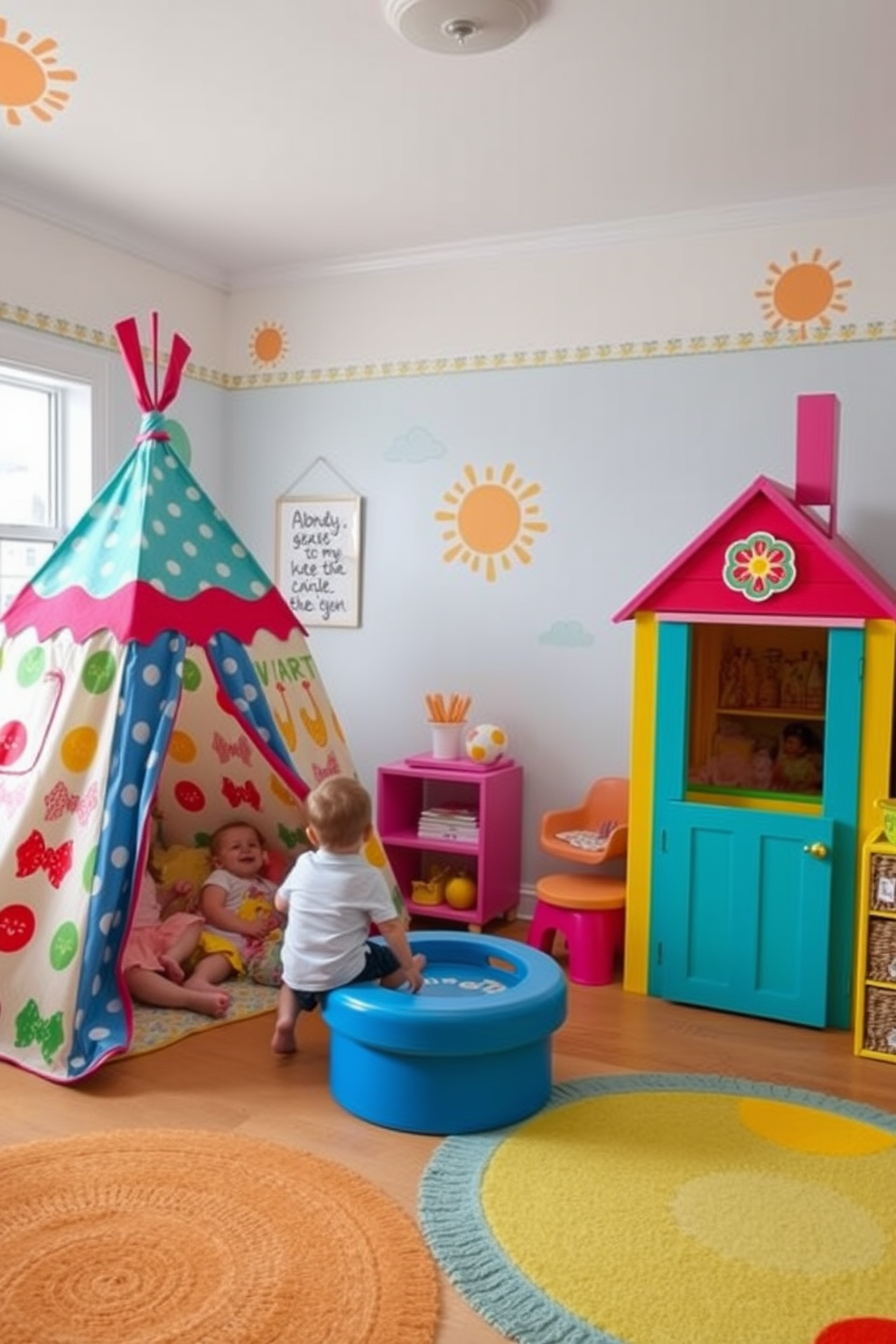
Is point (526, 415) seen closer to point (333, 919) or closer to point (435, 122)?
point (435, 122)

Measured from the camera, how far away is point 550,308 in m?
4.50

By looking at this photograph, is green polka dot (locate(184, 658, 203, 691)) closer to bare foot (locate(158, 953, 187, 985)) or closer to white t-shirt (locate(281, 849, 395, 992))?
bare foot (locate(158, 953, 187, 985))

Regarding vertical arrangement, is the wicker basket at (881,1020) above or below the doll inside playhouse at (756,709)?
below

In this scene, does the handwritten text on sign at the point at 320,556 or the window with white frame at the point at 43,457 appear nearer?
the window with white frame at the point at 43,457

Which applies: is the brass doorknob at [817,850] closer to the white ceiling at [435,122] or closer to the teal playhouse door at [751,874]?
the teal playhouse door at [751,874]

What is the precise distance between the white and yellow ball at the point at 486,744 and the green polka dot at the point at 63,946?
5.80ft

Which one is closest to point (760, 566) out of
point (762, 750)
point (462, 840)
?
point (762, 750)

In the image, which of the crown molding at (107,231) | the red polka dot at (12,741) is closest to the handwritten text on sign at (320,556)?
the crown molding at (107,231)

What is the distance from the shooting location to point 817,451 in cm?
368

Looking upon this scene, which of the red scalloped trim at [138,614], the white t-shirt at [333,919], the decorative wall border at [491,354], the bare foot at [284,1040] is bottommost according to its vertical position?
the bare foot at [284,1040]

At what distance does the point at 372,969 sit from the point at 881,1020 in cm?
149

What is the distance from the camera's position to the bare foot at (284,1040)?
3238 millimetres

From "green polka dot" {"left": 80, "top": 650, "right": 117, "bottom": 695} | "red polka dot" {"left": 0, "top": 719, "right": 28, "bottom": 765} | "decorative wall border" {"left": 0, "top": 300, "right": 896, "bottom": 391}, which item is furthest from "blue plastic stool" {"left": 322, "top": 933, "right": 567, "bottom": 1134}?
"decorative wall border" {"left": 0, "top": 300, "right": 896, "bottom": 391}

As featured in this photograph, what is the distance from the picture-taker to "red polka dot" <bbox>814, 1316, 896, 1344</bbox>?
6.56 feet
